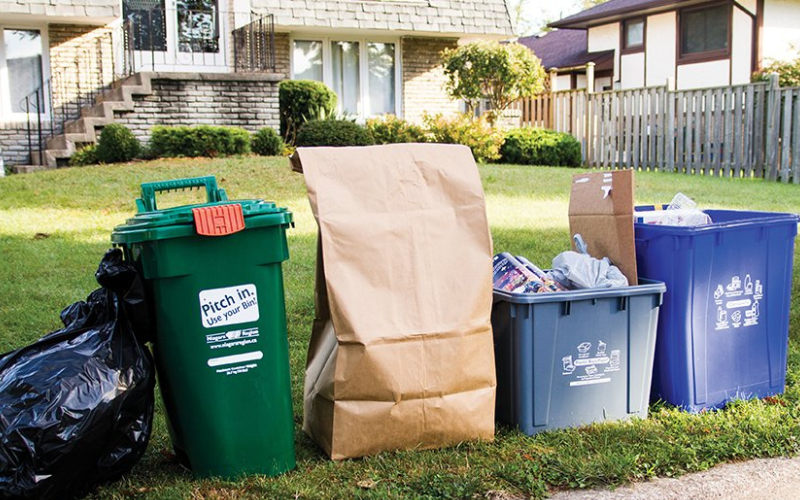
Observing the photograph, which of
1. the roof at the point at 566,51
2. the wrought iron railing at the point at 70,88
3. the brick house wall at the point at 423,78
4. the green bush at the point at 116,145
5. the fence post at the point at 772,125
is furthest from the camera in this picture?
the roof at the point at 566,51

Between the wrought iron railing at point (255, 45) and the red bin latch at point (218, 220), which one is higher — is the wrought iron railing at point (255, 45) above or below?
above

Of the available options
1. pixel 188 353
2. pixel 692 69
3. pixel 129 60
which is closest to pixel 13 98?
pixel 129 60

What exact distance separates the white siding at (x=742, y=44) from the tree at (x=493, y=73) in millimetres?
8578

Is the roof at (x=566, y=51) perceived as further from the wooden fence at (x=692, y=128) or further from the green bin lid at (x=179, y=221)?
the green bin lid at (x=179, y=221)

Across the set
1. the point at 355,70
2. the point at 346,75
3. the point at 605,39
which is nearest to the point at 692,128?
the point at 355,70

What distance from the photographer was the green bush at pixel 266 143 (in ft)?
45.6

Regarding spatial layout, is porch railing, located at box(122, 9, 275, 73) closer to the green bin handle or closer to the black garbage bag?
the green bin handle

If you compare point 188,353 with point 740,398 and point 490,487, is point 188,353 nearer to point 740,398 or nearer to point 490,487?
point 490,487

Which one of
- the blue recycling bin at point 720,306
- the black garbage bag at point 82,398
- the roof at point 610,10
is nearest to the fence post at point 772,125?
the roof at point 610,10

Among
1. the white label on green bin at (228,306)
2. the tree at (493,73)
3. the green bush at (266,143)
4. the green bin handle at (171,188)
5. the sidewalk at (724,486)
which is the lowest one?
the sidewalk at (724,486)

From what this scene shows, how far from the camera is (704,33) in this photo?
24.2 meters

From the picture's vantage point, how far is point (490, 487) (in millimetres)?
3127

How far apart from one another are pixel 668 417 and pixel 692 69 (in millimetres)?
23101

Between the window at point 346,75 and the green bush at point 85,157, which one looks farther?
the window at point 346,75
